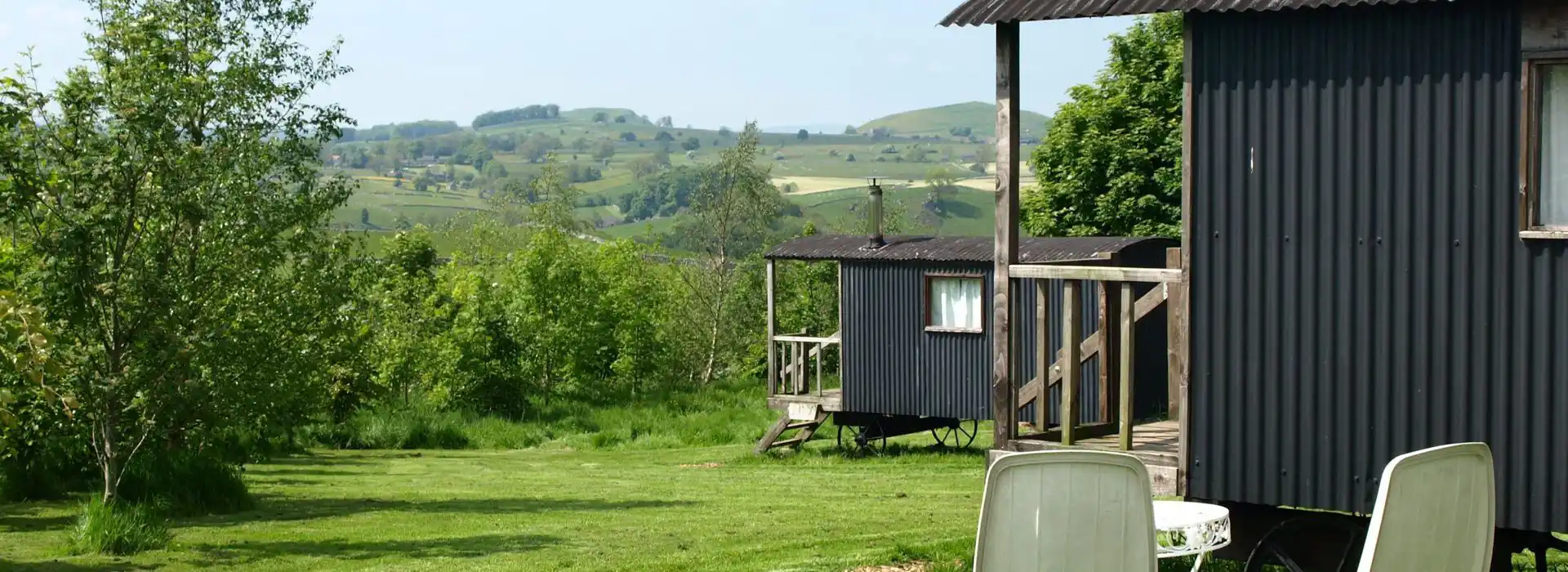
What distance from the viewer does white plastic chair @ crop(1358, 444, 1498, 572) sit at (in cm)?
508

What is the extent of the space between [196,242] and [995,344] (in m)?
8.28

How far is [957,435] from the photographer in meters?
24.0

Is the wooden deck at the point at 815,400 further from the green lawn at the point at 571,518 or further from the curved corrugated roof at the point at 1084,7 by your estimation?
the curved corrugated roof at the point at 1084,7

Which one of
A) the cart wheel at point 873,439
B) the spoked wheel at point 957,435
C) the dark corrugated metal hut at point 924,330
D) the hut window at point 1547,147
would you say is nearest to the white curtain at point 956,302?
the dark corrugated metal hut at point 924,330

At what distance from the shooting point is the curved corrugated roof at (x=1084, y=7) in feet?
23.7

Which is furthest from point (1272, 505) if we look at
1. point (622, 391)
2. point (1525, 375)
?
point (622, 391)

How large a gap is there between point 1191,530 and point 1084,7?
264 centimetres

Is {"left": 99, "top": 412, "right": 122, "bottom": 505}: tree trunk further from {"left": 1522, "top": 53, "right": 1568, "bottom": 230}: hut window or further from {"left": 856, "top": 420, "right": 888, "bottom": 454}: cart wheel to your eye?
{"left": 856, "top": 420, "right": 888, "bottom": 454}: cart wheel

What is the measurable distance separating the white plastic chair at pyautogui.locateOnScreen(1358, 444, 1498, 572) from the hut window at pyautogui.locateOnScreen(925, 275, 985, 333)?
51.6ft

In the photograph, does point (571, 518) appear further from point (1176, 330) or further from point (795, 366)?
point (795, 366)

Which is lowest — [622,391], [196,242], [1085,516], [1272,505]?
[622,391]

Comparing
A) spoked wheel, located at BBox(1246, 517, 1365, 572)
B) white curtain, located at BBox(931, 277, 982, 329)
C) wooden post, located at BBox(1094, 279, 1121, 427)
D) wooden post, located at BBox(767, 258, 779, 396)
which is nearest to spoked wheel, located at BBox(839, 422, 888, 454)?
wooden post, located at BBox(767, 258, 779, 396)

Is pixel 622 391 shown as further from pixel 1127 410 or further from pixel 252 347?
pixel 1127 410

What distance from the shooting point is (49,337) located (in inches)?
301
